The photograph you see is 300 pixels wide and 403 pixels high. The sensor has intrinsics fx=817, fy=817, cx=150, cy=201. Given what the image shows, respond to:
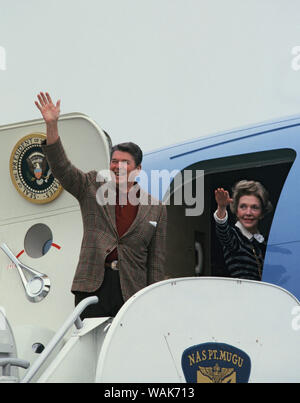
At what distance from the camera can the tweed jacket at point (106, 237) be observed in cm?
321

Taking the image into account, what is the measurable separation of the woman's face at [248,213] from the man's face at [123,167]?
4.69ft

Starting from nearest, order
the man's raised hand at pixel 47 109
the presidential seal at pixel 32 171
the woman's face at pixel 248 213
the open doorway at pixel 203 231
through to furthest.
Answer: the man's raised hand at pixel 47 109 → the presidential seal at pixel 32 171 → the woman's face at pixel 248 213 → the open doorway at pixel 203 231

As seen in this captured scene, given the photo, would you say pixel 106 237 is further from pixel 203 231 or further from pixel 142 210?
pixel 203 231

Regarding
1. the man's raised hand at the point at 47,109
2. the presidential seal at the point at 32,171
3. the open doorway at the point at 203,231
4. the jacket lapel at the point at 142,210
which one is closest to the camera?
the man's raised hand at the point at 47,109

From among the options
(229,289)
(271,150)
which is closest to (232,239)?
(271,150)

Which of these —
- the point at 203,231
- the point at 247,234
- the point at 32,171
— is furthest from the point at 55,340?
the point at 203,231

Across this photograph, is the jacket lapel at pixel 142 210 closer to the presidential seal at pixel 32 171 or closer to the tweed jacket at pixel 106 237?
the tweed jacket at pixel 106 237

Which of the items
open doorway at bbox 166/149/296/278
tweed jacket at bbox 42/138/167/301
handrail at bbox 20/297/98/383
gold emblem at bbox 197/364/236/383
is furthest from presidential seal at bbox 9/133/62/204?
open doorway at bbox 166/149/296/278

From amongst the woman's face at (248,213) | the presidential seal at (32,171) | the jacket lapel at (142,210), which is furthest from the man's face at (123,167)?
the woman's face at (248,213)

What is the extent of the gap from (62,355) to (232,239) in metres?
2.23

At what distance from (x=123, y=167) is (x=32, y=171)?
0.65m

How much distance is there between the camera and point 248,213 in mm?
4656

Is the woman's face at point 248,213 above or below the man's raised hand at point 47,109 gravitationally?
below
